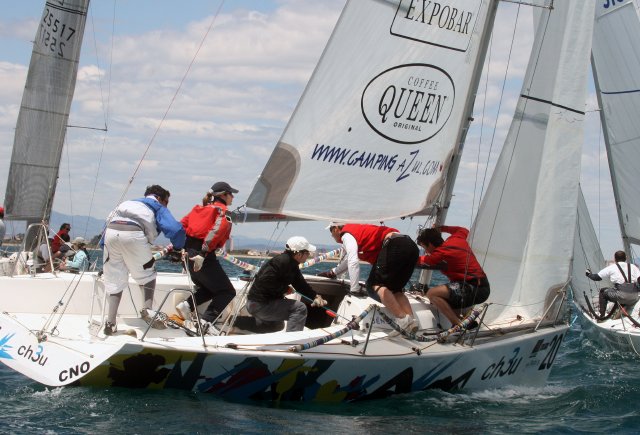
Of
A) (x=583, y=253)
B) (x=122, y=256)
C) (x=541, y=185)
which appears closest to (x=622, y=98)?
(x=583, y=253)

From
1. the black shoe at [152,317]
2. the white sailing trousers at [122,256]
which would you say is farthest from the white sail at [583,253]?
the white sailing trousers at [122,256]

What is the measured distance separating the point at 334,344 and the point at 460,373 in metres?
1.51

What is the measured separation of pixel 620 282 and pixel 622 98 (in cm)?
391

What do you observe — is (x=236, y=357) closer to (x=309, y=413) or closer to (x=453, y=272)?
(x=309, y=413)

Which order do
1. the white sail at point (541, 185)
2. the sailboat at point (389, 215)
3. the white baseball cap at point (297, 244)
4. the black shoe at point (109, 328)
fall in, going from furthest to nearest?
1. the white sail at point (541, 185)
2. the white baseball cap at point (297, 244)
3. the black shoe at point (109, 328)
4. the sailboat at point (389, 215)

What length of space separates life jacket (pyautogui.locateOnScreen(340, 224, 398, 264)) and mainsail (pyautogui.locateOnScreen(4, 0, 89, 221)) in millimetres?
9805

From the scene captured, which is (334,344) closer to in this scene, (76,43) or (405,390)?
(405,390)

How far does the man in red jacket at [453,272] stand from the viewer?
9.70m

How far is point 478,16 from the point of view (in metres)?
10.2

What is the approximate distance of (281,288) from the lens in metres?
8.98

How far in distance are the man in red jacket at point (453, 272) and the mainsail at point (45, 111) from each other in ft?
33.5

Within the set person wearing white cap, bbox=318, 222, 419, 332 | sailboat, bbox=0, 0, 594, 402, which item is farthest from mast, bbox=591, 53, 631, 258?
person wearing white cap, bbox=318, 222, 419, 332

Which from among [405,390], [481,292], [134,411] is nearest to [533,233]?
[481,292]

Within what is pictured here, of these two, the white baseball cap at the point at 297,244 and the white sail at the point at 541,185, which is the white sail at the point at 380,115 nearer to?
the white baseball cap at the point at 297,244
